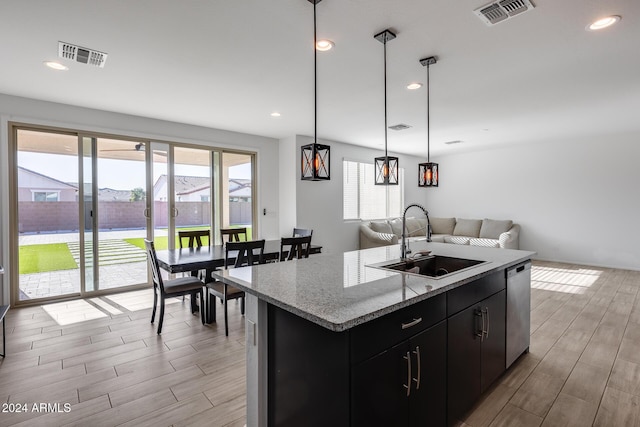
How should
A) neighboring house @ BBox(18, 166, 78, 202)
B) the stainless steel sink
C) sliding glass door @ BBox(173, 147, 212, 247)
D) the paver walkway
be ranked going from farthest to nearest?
sliding glass door @ BBox(173, 147, 212, 247) → the paver walkway → neighboring house @ BBox(18, 166, 78, 202) → the stainless steel sink

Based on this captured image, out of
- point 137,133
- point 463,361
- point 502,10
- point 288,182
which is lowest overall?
point 463,361

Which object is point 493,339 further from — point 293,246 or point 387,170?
point 293,246

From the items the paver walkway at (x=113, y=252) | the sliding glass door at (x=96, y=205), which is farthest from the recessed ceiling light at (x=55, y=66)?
the paver walkway at (x=113, y=252)

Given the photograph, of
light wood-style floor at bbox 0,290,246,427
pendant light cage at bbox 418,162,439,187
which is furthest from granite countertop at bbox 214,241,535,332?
pendant light cage at bbox 418,162,439,187

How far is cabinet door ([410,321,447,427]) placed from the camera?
153 cm

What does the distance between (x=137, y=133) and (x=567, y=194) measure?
793cm

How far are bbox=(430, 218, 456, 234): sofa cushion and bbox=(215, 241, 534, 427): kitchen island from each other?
6275 mm

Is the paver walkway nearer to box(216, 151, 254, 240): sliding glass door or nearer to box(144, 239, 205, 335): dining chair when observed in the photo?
box(216, 151, 254, 240): sliding glass door

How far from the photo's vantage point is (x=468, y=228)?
25.2 feet

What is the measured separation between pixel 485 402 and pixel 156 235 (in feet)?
15.3

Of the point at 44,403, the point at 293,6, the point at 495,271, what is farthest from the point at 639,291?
the point at 44,403

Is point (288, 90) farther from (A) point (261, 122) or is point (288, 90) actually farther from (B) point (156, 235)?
(B) point (156, 235)

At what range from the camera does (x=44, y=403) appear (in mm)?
2102

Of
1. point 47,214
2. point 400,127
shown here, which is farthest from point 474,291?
point 47,214
